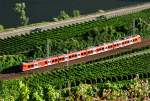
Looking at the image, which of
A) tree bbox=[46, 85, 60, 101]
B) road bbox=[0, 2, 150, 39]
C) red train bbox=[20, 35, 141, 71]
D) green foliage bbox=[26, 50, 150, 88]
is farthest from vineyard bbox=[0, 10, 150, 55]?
tree bbox=[46, 85, 60, 101]

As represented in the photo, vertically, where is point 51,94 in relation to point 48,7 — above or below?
below

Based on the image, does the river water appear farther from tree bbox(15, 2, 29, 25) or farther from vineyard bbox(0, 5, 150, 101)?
vineyard bbox(0, 5, 150, 101)

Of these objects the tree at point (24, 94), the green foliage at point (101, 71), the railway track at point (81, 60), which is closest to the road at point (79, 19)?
the railway track at point (81, 60)

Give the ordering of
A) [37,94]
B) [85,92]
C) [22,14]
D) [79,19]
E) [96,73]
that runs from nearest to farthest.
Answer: [37,94]
[85,92]
[96,73]
[79,19]
[22,14]

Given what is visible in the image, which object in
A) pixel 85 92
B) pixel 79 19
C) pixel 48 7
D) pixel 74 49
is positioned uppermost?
pixel 48 7

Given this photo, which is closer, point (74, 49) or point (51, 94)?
point (51, 94)

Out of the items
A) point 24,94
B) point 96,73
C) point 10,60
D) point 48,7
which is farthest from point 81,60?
point 48,7

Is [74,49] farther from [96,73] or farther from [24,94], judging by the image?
[24,94]
